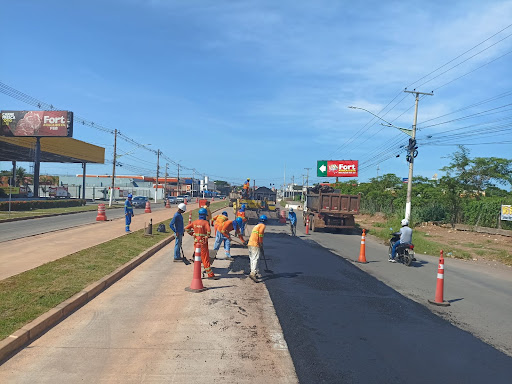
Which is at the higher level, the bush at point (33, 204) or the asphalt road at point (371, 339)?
the bush at point (33, 204)

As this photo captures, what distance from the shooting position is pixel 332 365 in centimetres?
488

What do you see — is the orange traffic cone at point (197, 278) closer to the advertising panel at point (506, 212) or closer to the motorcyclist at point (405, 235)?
the motorcyclist at point (405, 235)

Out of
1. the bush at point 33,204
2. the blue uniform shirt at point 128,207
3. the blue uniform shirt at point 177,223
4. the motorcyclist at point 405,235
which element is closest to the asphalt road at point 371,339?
the blue uniform shirt at point 177,223

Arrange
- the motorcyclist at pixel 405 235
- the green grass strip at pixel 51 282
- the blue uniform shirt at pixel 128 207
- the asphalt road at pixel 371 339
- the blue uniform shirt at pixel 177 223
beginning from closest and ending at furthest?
the asphalt road at pixel 371 339 < the green grass strip at pixel 51 282 < the blue uniform shirt at pixel 177 223 < the motorcyclist at pixel 405 235 < the blue uniform shirt at pixel 128 207

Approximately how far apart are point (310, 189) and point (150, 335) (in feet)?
84.4

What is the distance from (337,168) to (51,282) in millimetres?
63778

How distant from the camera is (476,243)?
20.2m

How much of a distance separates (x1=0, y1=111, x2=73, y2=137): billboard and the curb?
121 feet

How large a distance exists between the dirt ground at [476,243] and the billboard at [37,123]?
113 ft

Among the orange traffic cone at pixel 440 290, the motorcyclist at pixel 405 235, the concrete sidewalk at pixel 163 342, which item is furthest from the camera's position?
the motorcyclist at pixel 405 235

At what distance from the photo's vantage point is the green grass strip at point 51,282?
5.99 m

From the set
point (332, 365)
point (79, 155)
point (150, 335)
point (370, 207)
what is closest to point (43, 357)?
point (150, 335)

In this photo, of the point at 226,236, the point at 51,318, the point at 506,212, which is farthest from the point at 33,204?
the point at 506,212

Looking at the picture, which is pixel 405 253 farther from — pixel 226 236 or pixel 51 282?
pixel 51 282
